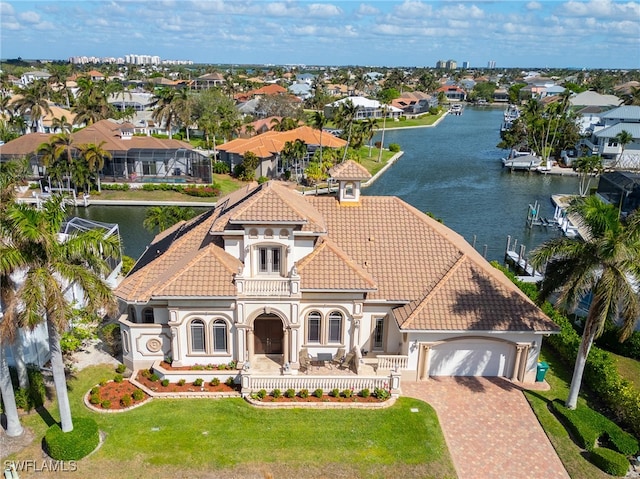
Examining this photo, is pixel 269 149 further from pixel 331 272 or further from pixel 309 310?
pixel 309 310

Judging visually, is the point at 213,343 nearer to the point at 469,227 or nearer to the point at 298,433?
the point at 298,433

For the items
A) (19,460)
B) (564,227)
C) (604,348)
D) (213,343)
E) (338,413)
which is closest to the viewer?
(19,460)

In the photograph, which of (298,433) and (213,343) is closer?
(298,433)

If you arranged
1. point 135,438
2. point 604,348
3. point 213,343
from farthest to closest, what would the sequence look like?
point 604,348 → point 213,343 → point 135,438

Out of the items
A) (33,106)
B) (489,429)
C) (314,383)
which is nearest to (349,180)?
(314,383)

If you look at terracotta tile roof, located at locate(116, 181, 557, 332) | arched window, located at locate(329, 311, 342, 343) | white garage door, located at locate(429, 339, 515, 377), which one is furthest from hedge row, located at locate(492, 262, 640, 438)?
arched window, located at locate(329, 311, 342, 343)

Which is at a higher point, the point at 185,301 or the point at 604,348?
the point at 185,301

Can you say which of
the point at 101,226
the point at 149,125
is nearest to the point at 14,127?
the point at 149,125
